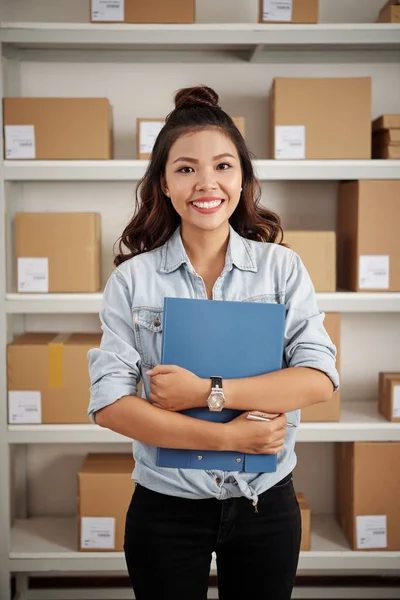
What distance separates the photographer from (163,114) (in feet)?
8.17

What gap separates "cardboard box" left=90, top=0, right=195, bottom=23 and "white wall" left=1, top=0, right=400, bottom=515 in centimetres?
36

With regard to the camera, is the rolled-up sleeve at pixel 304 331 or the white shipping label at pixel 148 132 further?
the white shipping label at pixel 148 132

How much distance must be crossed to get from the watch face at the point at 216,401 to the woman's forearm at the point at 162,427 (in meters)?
0.04

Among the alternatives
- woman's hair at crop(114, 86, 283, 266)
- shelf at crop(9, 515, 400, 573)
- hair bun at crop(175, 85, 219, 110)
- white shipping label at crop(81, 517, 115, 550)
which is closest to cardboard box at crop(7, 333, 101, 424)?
white shipping label at crop(81, 517, 115, 550)

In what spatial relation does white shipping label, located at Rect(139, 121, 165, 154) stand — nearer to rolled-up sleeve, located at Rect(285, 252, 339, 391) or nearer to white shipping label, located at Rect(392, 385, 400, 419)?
rolled-up sleeve, located at Rect(285, 252, 339, 391)

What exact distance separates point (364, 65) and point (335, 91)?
0.46 meters

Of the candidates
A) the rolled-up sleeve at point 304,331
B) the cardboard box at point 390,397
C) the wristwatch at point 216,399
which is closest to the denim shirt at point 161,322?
the rolled-up sleeve at point 304,331

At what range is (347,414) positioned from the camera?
7.70 feet

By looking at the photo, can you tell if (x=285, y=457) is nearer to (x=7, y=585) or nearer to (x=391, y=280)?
(x=391, y=280)

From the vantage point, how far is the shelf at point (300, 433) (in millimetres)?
2201

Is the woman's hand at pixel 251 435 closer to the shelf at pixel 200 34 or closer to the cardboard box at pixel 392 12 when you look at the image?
the shelf at pixel 200 34

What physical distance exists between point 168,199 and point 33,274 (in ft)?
3.23

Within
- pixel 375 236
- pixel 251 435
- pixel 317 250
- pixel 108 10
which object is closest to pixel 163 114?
pixel 108 10

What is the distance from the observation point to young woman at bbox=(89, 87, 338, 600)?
3.63 ft
